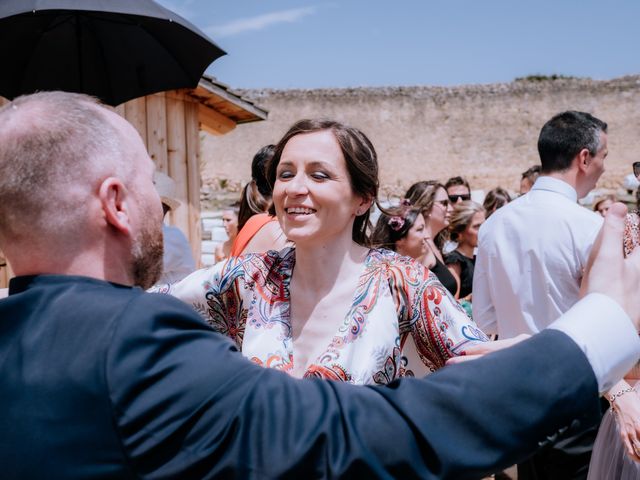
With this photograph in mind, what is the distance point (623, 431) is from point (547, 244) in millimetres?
1100

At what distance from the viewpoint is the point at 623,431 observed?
10.3 feet

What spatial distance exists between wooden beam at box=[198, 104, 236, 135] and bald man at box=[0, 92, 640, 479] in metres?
7.73

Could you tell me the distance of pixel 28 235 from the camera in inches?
53.6

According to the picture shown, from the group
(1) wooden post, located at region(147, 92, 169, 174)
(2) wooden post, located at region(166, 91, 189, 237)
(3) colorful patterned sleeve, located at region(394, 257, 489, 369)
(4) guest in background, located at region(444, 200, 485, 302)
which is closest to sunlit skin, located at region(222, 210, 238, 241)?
(2) wooden post, located at region(166, 91, 189, 237)

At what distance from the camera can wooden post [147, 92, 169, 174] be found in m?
7.85

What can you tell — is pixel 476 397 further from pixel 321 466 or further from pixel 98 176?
pixel 98 176

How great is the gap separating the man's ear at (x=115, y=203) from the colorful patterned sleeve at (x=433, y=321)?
123 centimetres

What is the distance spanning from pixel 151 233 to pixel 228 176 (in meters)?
32.3

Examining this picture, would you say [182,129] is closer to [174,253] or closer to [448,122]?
[174,253]

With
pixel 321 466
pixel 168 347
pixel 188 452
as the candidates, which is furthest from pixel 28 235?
pixel 321 466

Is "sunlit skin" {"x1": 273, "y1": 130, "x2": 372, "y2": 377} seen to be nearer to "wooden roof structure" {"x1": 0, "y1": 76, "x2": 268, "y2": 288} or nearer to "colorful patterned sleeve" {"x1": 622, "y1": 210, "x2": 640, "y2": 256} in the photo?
"colorful patterned sleeve" {"x1": 622, "y1": 210, "x2": 640, "y2": 256}

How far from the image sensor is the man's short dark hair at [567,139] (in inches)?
163

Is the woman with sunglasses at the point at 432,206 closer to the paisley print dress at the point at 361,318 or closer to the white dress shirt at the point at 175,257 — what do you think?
the white dress shirt at the point at 175,257

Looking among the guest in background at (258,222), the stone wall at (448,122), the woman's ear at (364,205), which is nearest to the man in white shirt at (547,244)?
the guest in background at (258,222)
